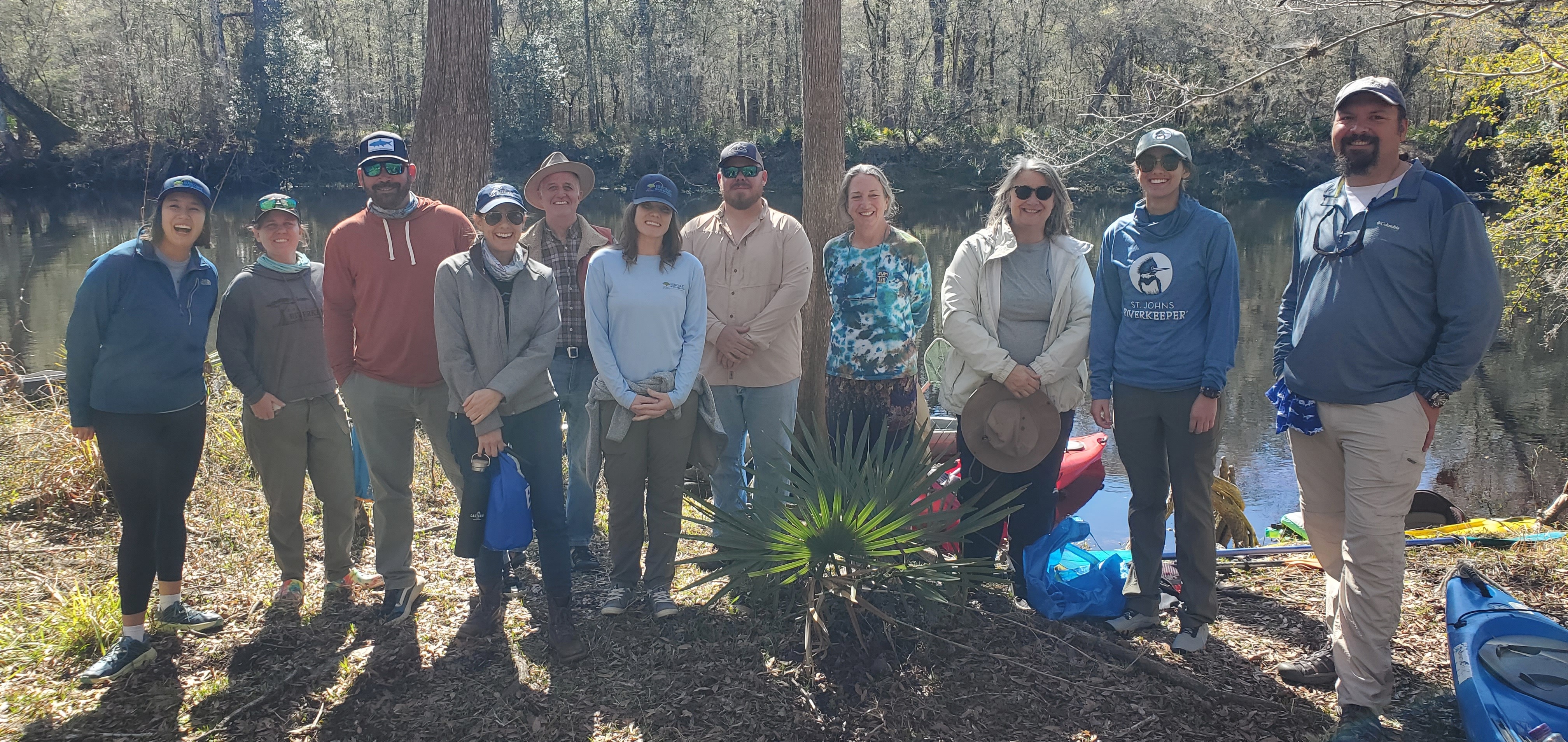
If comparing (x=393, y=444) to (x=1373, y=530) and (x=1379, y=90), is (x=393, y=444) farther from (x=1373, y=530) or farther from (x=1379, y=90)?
(x=1379, y=90)

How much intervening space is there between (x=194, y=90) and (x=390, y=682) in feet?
120

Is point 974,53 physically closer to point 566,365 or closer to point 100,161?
point 100,161

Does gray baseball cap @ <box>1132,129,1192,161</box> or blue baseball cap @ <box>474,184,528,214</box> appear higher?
gray baseball cap @ <box>1132,129,1192,161</box>

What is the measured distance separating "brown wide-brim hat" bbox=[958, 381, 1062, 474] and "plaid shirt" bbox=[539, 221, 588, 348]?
1896mm

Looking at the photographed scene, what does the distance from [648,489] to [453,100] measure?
394cm

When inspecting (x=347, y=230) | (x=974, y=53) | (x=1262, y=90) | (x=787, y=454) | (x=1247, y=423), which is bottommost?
(x=1247, y=423)

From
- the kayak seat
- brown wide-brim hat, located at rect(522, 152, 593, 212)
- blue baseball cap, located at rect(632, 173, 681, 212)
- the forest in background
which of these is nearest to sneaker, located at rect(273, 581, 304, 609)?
brown wide-brim hat, located at rect(522, 152, 593, 212)

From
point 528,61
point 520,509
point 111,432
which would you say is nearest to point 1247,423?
point 520,509

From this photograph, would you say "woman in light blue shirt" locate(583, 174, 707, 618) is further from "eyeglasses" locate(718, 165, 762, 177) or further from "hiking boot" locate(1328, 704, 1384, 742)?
"hiking boot" locate(1328, 704, 1384, 742)

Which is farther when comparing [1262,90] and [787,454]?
[1262,90]

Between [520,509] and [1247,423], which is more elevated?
[520,509]

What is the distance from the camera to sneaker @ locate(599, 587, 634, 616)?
158 inches

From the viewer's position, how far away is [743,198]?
14.7 feet

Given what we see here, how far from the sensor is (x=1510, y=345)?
14.9 m
